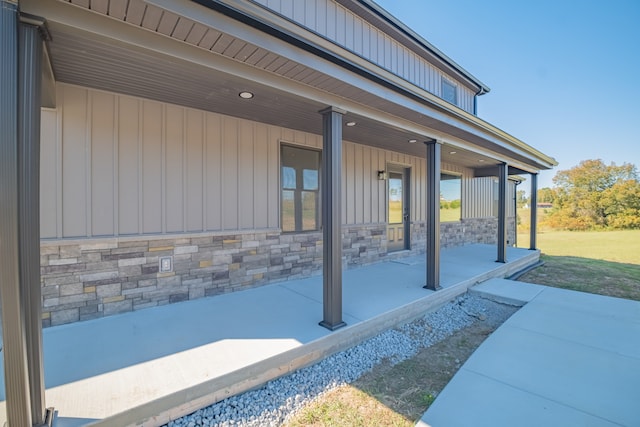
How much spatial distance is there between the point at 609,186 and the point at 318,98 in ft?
103

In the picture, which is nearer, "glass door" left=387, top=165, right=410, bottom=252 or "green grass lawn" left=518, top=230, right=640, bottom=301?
"green grass lawn" left=518, top=230, right=640, bottom=301

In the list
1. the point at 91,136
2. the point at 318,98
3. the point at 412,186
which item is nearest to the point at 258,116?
the point at 318,98

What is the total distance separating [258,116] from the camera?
410 cm

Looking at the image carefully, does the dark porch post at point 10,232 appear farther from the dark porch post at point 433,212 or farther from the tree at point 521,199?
the tree at point 521,199

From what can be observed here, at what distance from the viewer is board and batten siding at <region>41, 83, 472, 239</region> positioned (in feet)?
10.0

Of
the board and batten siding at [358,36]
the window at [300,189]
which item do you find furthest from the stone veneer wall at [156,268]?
the board and batten siding at [358,36]

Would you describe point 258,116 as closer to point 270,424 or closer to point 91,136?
point 91,136

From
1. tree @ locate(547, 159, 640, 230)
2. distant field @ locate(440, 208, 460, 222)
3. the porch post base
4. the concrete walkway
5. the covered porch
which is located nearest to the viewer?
the covered porch

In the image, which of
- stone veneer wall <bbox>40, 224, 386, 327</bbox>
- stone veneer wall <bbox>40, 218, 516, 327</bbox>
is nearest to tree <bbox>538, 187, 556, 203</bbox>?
stone veneer wall <bbox>40, 218, 516, 327</bbox>

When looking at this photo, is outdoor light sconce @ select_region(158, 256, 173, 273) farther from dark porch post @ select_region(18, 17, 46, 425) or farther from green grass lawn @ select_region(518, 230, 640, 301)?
green grass lawn @ select_region(518, 230, 640, 301)

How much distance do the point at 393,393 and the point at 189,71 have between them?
354 cm

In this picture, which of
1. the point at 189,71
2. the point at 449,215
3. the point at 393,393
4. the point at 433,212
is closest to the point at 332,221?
the point at 393,393

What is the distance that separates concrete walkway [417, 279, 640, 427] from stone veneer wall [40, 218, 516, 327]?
118 inches

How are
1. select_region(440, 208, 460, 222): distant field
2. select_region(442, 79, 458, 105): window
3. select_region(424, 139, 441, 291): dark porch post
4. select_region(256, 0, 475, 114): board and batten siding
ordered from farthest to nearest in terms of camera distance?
select_region(440, 208, 460, 222): distant field, select_region(442, 79, 458, 105): window, select_region(256, 0, 475, 114): board and batten siding, select_region(424, 139, 441, 291): dark porch post
